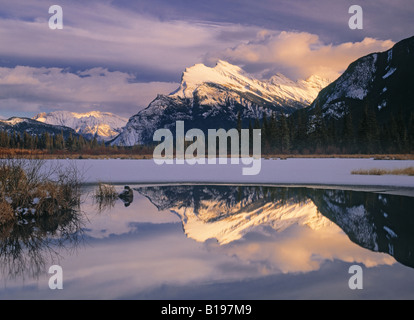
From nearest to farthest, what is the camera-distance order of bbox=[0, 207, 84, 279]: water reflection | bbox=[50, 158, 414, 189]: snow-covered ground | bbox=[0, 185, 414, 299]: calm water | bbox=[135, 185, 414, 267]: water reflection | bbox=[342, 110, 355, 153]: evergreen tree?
1. bbox=[0, 185, 414, 299]: calm water
2. bbox=[0, 207, 84, 279]: water reflection
3. bbox=[135, 185, 414, 267]: water reflection
4. bbox=[50, 158, 414, 189]: snow-covered ground
5. bbox=[342, 110, 355, 153]: evergreen tree

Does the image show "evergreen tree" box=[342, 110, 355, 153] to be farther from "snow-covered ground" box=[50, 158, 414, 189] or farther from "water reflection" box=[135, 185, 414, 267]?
"water reflection" box=[135, 185, 414, 267]

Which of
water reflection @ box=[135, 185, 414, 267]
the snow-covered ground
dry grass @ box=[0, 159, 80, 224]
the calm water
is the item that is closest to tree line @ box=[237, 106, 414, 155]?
the snow-covered ground

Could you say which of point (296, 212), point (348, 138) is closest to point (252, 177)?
point (296, 212)

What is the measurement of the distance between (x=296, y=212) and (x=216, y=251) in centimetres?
794

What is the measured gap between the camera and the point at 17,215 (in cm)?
1733

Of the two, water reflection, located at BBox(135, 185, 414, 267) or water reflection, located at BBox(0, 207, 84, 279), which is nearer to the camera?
water reflection, located at BBox(0, 207, 84, 279)

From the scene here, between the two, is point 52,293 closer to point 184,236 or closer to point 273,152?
point 184,236

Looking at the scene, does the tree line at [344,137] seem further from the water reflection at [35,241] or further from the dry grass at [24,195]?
the water reflection at [35,241]

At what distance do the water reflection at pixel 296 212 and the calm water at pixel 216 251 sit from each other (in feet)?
0.18

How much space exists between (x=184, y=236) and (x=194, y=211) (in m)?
5.69

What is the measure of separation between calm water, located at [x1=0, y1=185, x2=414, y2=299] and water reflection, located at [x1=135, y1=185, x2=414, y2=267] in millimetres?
54

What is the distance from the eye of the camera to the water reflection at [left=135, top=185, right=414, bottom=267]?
46.1 ft
